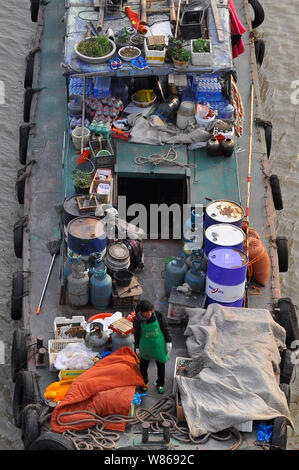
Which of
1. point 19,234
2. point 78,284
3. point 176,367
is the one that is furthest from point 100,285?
point 19,234

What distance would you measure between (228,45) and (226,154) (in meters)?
1.93

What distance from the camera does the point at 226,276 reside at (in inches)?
437

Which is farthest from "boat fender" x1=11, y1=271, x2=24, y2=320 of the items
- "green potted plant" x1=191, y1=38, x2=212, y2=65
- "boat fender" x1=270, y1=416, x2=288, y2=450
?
"green potted plant" x1=191, y1=38, x2=212, y2=65

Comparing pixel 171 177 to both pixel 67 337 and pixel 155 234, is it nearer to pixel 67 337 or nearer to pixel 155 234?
pixel 155 234

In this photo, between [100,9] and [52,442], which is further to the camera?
[100,9]

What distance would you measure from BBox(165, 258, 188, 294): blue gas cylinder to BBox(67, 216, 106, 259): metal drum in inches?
38.6

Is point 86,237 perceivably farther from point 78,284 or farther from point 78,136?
point 78,136

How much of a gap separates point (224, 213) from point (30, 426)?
13.8 ft

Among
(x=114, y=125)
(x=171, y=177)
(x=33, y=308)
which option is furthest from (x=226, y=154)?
(x=33, y=308)

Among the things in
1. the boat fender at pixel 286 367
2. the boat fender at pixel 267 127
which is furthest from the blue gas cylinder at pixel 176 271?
the boat fender at pixel 267 127

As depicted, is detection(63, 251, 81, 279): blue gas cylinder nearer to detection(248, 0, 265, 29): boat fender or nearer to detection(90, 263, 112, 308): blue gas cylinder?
detection(90, 263, 112, 308): blue gas cylinder

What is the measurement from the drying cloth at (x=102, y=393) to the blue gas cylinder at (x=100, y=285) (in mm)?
1248

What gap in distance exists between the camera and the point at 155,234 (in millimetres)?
12984

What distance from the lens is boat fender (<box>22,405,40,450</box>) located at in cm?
1002
